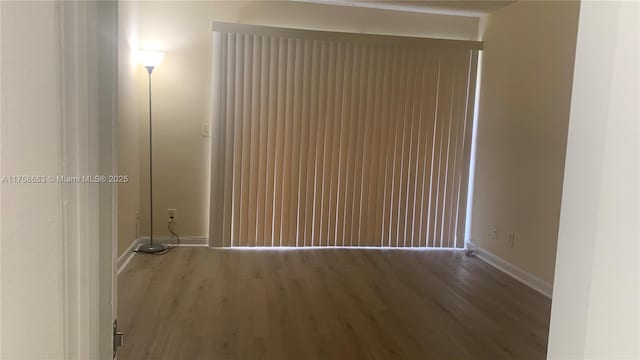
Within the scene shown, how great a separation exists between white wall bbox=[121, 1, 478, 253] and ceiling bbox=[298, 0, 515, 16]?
0.25 feet

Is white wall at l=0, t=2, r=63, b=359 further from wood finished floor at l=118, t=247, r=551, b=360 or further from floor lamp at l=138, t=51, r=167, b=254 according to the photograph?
floor lamp at l=138, t=51, r=167, b=254

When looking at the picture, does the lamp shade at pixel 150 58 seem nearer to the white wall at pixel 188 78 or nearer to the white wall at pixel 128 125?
the white wall at pixel 128 125

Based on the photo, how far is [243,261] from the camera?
404 centimetres

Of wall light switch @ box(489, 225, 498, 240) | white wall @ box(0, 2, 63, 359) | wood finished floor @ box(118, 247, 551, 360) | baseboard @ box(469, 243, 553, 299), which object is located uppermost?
white wall @ box(0, 2, 63, 359)

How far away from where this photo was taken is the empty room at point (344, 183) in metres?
0.77

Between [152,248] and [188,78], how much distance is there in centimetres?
160

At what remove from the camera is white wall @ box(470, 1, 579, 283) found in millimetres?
3416

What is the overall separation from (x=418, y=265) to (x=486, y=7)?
2.45m

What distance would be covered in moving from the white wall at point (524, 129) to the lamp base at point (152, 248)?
119 inches

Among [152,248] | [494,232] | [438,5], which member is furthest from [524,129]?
[152,248]

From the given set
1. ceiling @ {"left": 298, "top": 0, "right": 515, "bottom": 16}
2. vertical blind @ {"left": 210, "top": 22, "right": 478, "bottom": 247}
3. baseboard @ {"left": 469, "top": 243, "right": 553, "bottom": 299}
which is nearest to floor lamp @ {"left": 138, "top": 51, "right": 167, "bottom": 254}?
vertical blind @ {"left": 210, "top": 22, "right": 478, "bottom": 247}

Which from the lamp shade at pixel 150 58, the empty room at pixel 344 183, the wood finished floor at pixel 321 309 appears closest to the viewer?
the empty room at pixel 344 183

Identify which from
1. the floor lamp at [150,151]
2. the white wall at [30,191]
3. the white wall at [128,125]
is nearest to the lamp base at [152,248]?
the floor lamp at [150,151]

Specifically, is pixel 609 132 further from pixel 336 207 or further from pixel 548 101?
pixel 336 207
